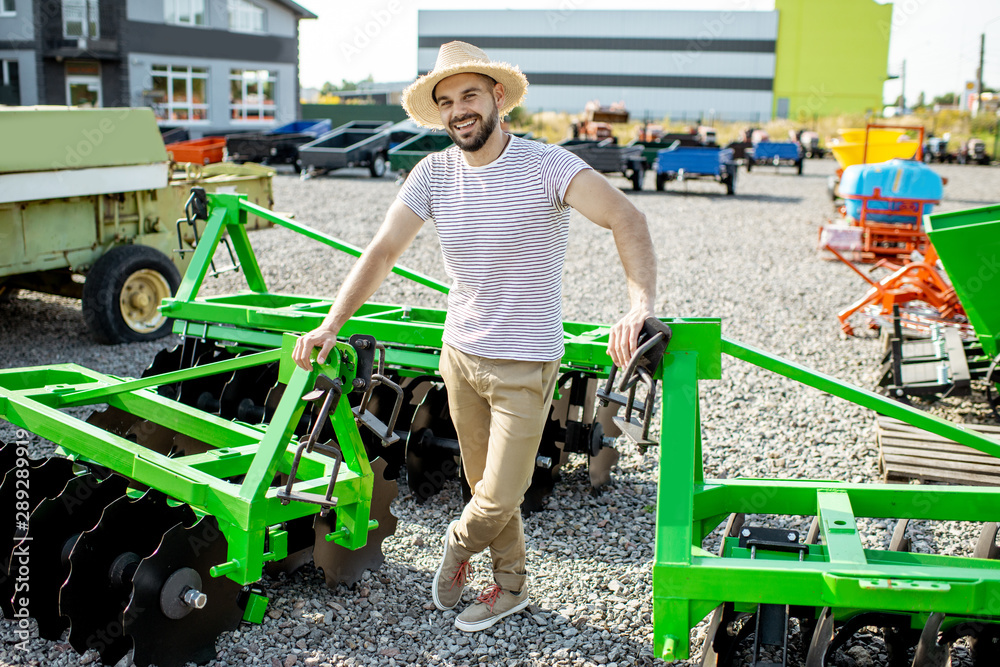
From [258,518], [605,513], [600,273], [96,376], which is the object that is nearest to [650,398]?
[258,518]

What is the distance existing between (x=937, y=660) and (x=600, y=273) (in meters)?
7.86

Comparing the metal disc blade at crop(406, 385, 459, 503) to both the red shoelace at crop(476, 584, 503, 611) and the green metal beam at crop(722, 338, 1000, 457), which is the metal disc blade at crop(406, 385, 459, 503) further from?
the green metal beam at crop(722, 338, 1000, 457)

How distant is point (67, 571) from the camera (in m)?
3.05

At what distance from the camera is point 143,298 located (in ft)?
22.4

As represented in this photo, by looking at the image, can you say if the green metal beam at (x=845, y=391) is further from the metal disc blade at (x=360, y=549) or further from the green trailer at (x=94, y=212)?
the green trailer at (x=94, y=212)

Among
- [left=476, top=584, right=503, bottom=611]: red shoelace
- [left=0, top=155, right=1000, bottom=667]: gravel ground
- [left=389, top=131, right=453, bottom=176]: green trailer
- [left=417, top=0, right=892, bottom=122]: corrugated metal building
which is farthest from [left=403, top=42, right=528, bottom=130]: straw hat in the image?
[left=417, top=0, right=892, bottom=122]: corrugated metal building

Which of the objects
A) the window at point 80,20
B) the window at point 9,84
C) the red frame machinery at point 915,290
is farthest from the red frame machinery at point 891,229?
the window at point 9,84

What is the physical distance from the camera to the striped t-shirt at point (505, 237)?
2.64m

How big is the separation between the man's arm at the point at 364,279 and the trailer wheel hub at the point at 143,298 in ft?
14.6

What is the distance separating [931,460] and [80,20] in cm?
2876

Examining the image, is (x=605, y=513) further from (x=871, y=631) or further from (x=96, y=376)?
(x=96, y=376)

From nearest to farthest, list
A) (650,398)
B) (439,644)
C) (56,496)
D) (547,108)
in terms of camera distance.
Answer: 1. (650,398)
2. (439,644)
3. (56,496)
4. (547,108)

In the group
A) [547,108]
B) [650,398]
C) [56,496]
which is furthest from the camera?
[547,108]

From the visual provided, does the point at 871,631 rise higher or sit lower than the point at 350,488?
lower
